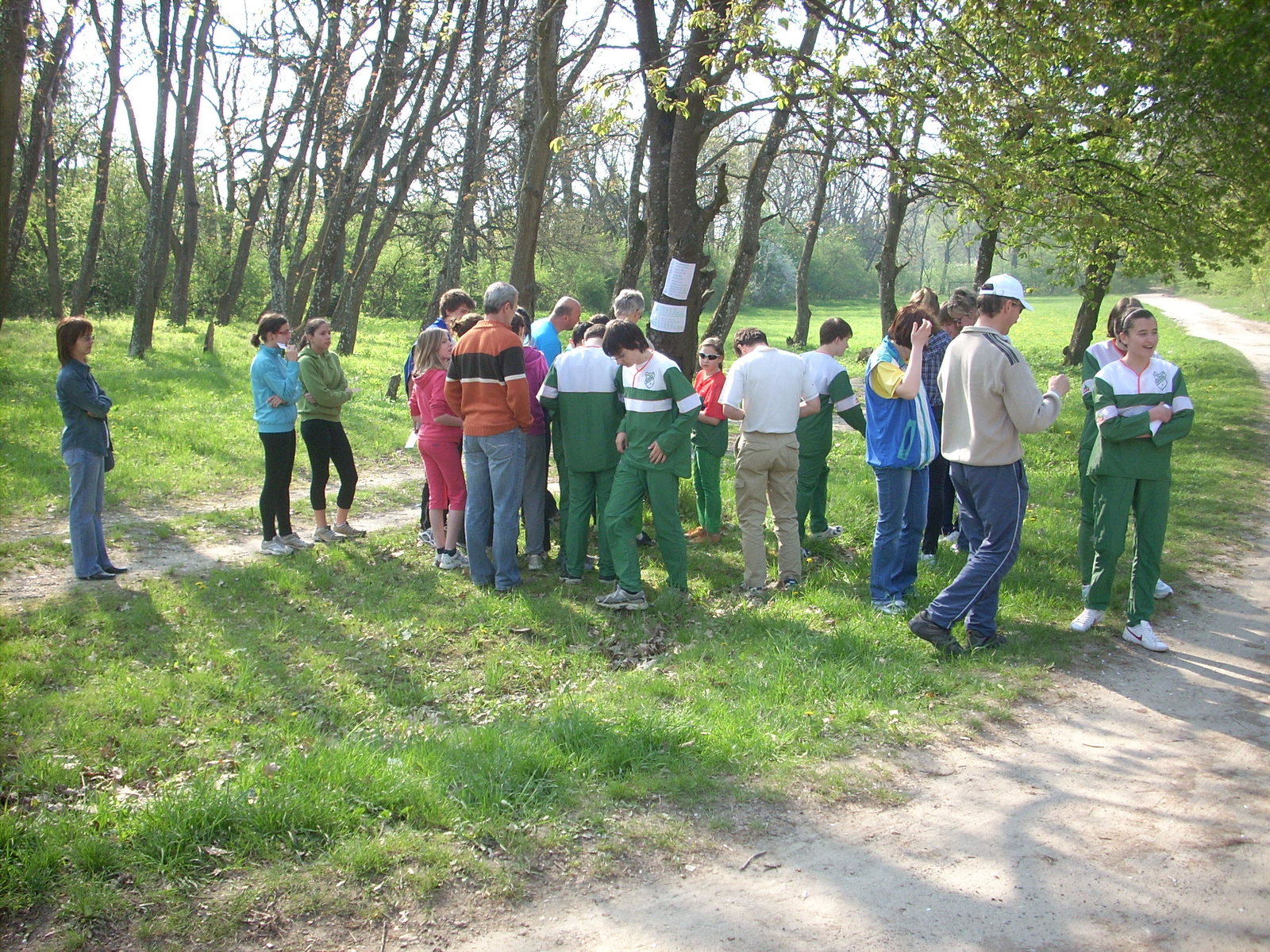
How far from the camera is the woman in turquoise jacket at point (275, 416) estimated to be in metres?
8.03

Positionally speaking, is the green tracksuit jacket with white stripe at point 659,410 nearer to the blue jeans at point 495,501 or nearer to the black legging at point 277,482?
the blue jeans at point 495,501

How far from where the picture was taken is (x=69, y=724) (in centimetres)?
496

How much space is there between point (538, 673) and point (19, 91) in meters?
8.94

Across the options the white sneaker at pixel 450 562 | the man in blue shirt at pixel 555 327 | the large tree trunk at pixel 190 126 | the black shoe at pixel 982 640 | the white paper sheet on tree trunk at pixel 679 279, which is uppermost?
the large tree trunk at pixel 190 126

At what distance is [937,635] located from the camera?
599 cm

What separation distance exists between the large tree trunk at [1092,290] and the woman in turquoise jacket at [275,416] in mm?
12020

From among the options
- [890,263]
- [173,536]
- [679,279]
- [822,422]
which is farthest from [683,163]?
[890,263]

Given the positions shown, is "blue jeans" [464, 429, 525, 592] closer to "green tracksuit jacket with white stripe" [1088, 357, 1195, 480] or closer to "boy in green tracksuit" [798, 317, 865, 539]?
"boy in green tracksuit" [798, 317, 865, 539]

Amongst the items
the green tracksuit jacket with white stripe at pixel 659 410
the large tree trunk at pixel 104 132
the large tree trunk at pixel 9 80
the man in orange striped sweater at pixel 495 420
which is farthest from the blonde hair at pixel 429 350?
the large tree trunk at pixel 104 132

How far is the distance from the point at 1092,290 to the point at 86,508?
62.4 ft

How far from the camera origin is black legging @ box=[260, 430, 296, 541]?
26.9 ft

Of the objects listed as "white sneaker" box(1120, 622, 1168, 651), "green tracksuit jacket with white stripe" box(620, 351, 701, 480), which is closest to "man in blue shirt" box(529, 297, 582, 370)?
"green tracksuit jacket with white stripe" box(620, 351, 701, 480)

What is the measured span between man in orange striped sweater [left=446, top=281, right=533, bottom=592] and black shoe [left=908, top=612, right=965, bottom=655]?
3086 mm

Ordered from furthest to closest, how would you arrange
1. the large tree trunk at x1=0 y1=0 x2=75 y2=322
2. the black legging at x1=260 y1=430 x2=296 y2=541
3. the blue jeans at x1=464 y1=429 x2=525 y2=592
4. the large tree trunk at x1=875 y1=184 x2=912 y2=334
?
the large tree trunk at x1=875 y1=184 x2=912 y2=334
the large tree trunk at x1=0 y1=0 x2=75 y2=322
the black legging at x1=260 y1=430 x2=296 y2=541
the blue jeans at x1=464 y1=429 x2=525 y2=592
